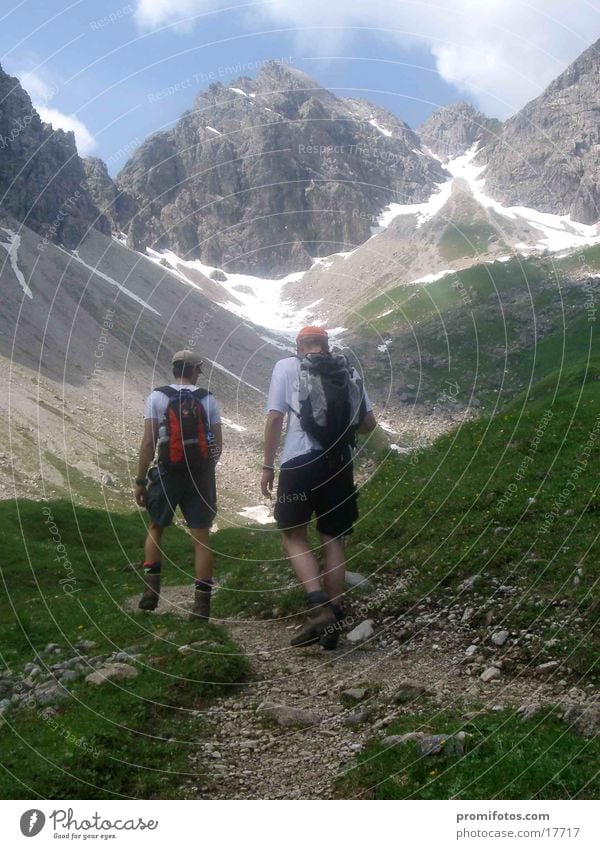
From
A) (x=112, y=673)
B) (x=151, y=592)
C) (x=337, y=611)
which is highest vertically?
(x=337, y=611)

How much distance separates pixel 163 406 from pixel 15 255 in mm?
119618

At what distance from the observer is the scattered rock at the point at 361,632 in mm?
10453

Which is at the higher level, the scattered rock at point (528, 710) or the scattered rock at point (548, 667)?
the scattered rock at point (548, 667)

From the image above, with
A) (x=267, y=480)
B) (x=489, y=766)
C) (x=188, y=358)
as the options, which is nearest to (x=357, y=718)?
(x=489, y=766)

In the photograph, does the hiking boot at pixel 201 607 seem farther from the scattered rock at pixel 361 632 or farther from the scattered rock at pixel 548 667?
the scattered rock at pixel 548 667

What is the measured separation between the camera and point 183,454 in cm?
1030

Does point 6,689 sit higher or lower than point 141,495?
lower

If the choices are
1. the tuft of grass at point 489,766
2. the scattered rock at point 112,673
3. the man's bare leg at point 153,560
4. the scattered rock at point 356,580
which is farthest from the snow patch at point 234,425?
the tuft of grass at point 489,766

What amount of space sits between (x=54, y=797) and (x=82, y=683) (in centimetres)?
265

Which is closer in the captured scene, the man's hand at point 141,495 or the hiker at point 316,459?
the hiker at point 316,459

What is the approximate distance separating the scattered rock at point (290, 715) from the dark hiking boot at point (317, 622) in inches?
71.6

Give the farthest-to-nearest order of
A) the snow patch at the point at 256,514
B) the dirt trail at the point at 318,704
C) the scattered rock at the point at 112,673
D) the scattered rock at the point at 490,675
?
the snow patch at the point at 256,514
the scattered rock at the point at 112,673
the scattered rock at the point at 490,675
the dirt trail at the point at 318,704

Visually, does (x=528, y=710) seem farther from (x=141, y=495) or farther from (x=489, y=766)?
(x=141, y=495)

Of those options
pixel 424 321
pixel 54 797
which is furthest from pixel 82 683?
pixel 424 321
